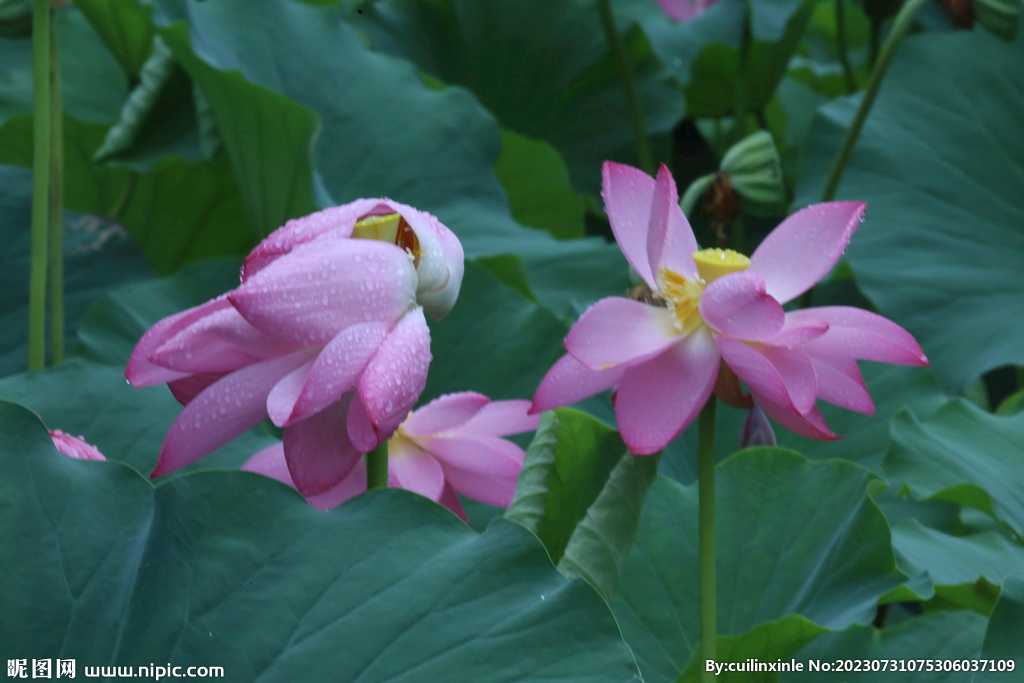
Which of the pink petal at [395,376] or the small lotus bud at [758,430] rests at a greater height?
the pink petal at [395,376]

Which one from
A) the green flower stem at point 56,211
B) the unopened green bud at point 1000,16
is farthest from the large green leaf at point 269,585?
the unopened green bud at point 1000,16

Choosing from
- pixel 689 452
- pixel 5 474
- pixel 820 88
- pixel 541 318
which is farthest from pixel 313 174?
pixel 820 88

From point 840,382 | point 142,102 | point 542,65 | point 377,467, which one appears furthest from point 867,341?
point 542,65

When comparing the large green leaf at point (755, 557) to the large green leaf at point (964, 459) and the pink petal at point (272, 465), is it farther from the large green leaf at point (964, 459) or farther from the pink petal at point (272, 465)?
the pink petal at point (272, 465)

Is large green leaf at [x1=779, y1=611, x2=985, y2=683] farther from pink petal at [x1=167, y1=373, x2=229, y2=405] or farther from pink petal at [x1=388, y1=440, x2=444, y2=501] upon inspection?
pink petal at [x1=167, y1=373, x2=229, y2=405]

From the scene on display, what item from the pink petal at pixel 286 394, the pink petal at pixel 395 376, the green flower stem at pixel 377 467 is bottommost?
the green flower stem at pixel 377 467

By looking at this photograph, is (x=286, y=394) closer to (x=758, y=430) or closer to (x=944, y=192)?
(x=758, y=430)

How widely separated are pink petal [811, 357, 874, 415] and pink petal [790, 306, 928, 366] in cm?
1

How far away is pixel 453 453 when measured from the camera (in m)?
0.53

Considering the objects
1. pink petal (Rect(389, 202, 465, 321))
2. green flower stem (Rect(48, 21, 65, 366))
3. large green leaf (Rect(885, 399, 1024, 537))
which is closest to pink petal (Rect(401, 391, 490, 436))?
pink petal (Rect(389, 202, 465, 321))

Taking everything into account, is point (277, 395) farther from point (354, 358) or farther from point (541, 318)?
point (541, 318)

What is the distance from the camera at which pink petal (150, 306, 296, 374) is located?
1.25ft

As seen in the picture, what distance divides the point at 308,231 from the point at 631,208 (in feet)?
0.56

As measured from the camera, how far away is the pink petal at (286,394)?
36 cm
